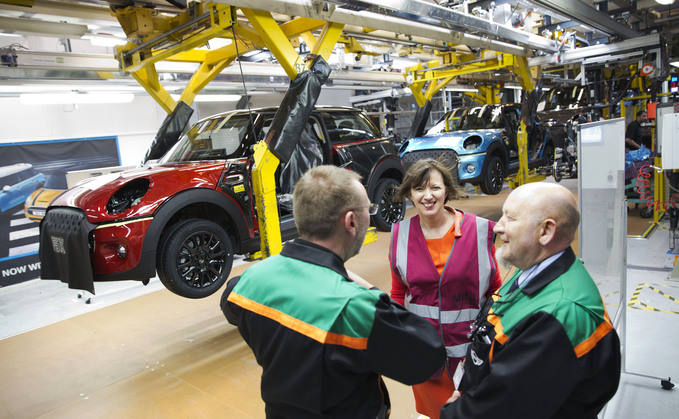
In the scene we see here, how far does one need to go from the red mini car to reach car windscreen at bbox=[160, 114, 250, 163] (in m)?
0.01

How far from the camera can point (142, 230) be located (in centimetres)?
353

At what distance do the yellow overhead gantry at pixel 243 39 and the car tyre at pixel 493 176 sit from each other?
13.3ft

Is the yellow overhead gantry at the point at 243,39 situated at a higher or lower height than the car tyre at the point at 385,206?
higher

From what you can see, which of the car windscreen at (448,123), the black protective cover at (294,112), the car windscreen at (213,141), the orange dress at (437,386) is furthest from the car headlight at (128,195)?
the car windscreen at (448,123)

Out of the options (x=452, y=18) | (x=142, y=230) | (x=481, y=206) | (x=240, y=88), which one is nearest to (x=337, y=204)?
(x=142, y=230)

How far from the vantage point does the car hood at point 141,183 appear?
3465mm

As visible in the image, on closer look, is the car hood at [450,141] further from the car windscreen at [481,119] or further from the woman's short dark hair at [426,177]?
the woman's short dark hair at [426,177]

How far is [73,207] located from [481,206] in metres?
8.02

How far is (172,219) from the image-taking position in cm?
402

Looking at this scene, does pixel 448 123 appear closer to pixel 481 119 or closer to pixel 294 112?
pixel 481 119

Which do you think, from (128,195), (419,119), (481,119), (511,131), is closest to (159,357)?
(128,195)

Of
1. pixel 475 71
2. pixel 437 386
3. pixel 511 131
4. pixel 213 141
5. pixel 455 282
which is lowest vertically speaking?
pixel 437 386

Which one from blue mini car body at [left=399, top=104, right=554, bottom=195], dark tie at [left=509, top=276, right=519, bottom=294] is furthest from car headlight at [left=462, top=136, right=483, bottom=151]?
dark tie at [left=509, top=276, right=519, bottom=294]

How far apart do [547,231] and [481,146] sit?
623 centimetres
